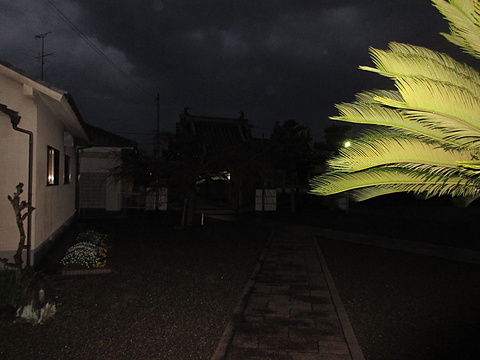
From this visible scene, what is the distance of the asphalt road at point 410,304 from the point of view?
15.2 ft

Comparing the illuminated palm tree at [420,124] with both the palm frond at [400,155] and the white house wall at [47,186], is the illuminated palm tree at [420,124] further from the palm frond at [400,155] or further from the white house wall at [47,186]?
the white house wall at [47,186]

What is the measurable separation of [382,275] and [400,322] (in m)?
2.75

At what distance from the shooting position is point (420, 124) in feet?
11.9

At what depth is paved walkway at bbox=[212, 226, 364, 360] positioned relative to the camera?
4.39 meters

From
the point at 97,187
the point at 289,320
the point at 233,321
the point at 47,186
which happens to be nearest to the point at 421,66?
the point at 289,320

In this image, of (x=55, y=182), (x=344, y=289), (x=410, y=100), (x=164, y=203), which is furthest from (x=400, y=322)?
(x=164, y=203)

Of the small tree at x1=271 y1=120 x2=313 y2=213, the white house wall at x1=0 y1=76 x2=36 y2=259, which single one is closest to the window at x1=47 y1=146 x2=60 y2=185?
the white house wall at x1=0 y1=76 x2=36 y2=259

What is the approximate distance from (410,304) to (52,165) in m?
8.28

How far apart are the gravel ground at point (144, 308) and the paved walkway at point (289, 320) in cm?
24

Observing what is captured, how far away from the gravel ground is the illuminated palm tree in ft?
8.05

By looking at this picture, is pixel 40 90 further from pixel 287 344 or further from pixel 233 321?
pixel 287 344

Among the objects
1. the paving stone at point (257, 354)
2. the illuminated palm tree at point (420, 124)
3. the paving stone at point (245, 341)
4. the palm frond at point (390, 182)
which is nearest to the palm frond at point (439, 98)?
the illuminated palm tree at point (420, 124)

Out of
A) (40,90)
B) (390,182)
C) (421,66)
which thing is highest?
(40,90)

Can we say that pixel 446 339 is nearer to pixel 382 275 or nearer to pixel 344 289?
pixel 344 289
